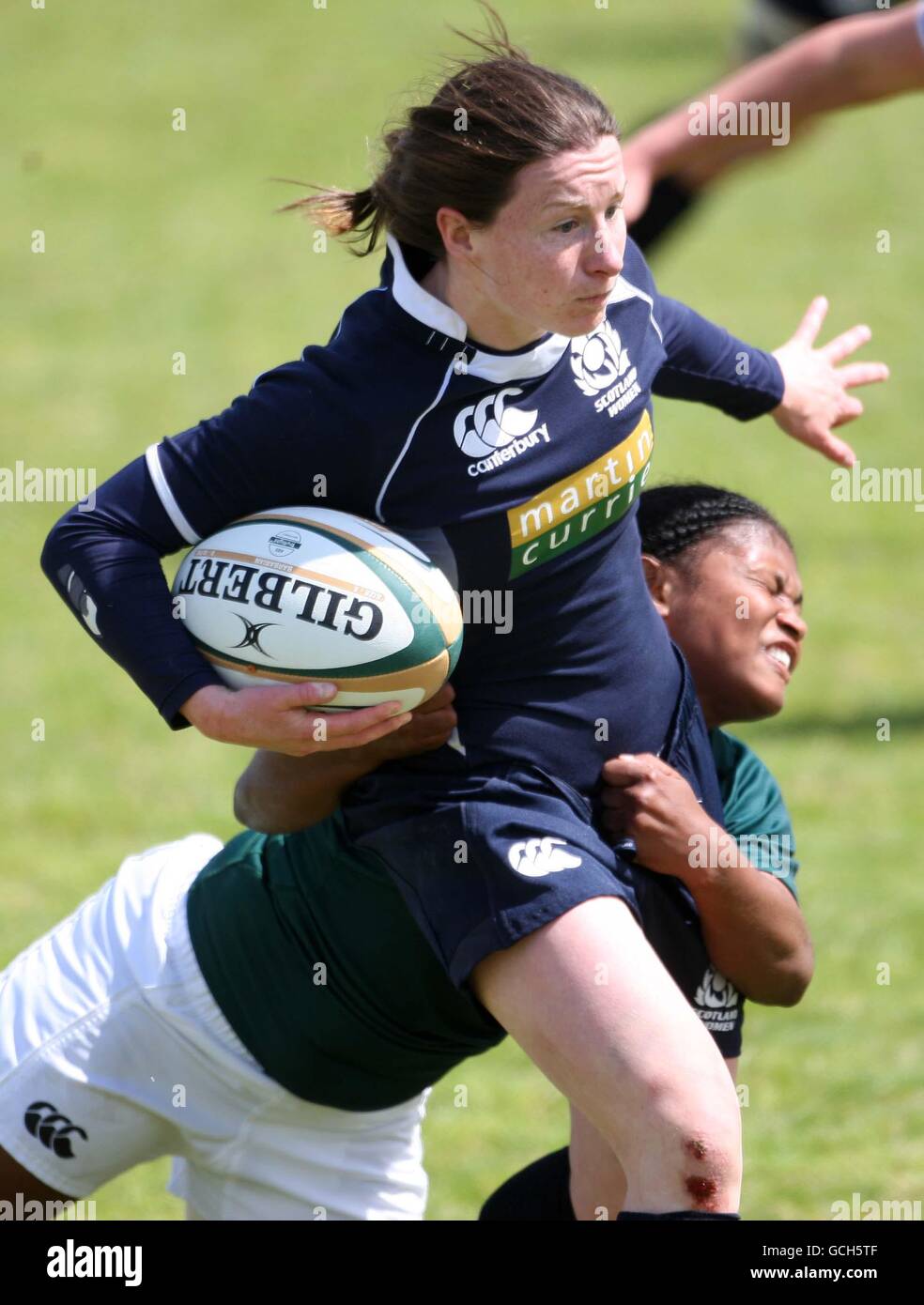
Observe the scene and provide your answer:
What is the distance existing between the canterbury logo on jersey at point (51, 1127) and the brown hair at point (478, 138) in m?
1.77

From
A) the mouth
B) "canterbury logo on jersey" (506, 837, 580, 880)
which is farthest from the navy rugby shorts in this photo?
the mouth

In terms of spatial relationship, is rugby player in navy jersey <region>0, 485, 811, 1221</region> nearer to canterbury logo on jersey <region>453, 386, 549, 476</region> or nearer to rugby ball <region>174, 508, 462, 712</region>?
rugby ball <region>174, 508, 462, 712</region>

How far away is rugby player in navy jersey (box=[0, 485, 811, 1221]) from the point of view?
131 inches

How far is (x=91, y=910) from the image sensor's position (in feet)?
12.1

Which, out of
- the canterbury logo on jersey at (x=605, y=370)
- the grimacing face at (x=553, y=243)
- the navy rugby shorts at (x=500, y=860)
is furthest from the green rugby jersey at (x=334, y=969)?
the grimacing face at (x=553, y=243)

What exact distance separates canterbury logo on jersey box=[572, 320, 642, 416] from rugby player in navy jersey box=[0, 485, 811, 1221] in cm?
48

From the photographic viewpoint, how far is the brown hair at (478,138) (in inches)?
118

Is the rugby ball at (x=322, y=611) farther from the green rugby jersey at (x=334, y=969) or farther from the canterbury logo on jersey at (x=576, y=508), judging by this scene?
the green rugby jersey at (x=334, y=969)

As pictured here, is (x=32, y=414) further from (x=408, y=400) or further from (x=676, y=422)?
(x=408, y=400)

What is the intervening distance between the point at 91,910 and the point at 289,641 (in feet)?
3.19

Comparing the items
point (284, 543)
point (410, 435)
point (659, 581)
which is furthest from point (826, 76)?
point (284, 543)

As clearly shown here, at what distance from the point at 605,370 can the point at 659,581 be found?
1.90ft

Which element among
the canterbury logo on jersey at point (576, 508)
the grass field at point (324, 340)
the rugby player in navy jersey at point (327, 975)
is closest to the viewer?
the canterbury logo on jersey at point (576, 508)
